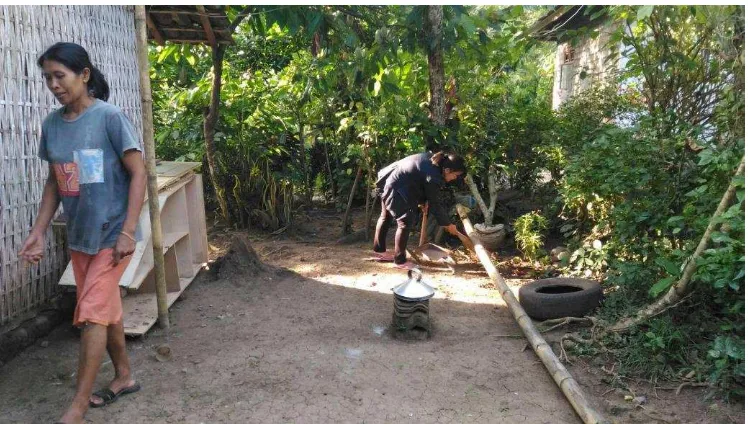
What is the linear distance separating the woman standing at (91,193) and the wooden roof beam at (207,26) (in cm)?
292

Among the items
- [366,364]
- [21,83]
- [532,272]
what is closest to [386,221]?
[532,272]

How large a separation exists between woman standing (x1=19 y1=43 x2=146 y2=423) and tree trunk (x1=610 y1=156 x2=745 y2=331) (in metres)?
3.18

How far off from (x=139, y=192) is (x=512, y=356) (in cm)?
272

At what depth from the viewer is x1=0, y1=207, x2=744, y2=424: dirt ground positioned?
352cm

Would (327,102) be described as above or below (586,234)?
above

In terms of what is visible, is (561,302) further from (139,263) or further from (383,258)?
(139,263)

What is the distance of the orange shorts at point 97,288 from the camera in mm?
3152

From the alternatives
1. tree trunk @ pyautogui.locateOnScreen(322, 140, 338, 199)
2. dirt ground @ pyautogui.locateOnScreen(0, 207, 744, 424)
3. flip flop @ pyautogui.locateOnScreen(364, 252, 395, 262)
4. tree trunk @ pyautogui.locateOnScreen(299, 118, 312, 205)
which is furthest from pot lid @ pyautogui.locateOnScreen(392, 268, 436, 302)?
tree trunk @ pyautogui.locateOnScreen(322, 140, 338, 199)

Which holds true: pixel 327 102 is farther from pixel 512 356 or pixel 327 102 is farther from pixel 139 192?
pixel 139 192

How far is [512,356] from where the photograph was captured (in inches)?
181

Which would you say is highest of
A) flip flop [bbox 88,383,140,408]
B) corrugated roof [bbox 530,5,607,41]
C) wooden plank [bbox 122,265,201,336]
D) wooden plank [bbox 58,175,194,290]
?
corrugated roof [bbox 530,5,607,41]

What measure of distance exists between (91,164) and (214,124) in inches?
210

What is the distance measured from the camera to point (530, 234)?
7336 millimetres

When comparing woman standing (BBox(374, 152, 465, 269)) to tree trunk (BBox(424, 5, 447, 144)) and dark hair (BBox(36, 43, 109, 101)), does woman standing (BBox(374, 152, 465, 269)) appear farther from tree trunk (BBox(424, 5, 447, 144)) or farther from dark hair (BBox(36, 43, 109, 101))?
dark hair (BBox(36, 43, 109, 101))
